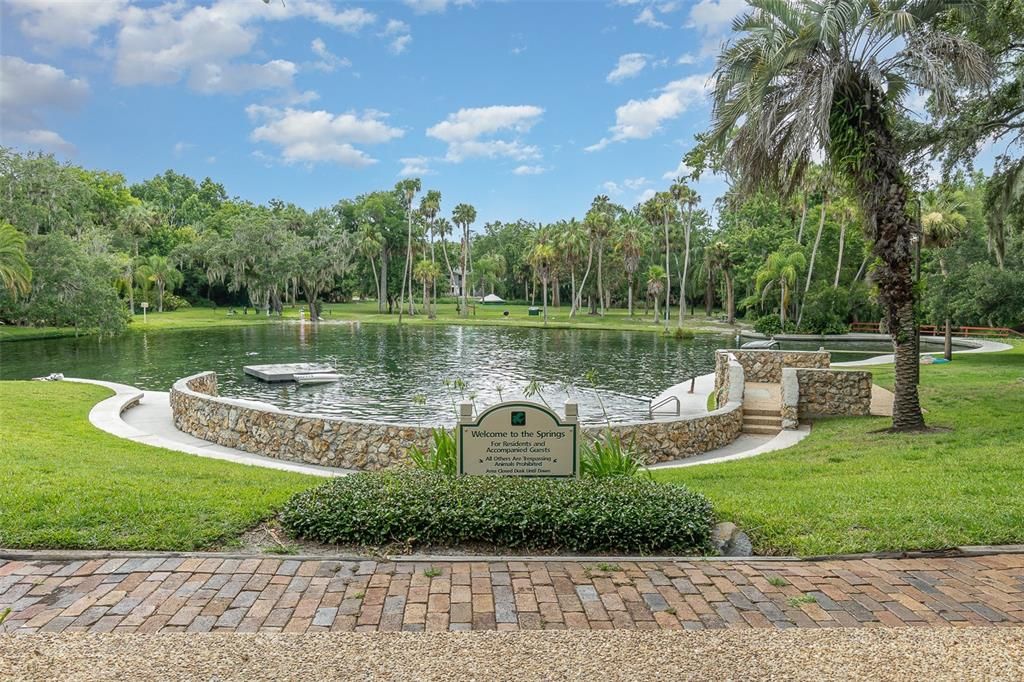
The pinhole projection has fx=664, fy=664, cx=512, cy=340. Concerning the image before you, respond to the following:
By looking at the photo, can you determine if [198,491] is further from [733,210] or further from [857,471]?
[733,210]

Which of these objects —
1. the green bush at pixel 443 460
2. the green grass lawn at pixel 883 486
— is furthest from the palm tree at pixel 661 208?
the green bush at pixel 443 460

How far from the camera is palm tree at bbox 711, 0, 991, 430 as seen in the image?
9.59m

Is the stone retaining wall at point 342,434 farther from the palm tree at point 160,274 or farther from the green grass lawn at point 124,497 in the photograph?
the palm tree at point 160,274

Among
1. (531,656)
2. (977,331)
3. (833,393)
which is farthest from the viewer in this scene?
(977,331)

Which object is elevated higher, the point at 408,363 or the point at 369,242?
the point at 369,242

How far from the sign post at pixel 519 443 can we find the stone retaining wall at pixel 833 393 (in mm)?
9580

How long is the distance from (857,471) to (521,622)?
19.2 ft

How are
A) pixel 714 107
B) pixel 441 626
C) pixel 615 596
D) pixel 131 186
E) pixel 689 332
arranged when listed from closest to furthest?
pixel 441 626 → pixel 615 596 → pixel 714 107 → pixel 689 332 → pixel 131 186

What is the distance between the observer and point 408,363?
26.4m

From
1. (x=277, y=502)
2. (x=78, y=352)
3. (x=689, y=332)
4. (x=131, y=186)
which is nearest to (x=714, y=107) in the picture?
(x=277, y=502)

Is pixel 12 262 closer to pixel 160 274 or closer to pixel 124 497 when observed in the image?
pixel 160 274

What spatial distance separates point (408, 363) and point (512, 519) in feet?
71.7

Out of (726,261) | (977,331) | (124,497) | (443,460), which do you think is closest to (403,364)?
(443,460)

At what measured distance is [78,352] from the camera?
2956 cm
